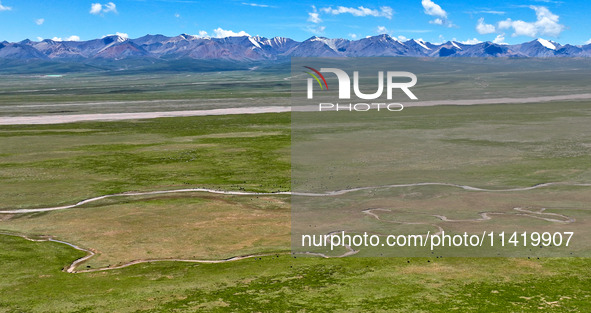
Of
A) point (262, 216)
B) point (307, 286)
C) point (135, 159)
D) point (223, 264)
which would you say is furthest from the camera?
point (135, 159)

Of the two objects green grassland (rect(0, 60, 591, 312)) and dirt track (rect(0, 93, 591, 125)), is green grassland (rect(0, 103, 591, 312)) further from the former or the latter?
dirt track (rect(0, 93, 591, 125))

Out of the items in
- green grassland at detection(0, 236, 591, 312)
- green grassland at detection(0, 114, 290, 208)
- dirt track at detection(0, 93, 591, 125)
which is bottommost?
green grassland at detection(0, 236, 591, 312)

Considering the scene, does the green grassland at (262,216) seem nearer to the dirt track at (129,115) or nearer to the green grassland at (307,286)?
the green grassland at (307,286)

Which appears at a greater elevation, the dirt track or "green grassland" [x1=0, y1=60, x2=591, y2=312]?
the dirt track

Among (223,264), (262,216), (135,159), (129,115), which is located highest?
(129,115)

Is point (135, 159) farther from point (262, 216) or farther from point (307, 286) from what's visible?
point (307, 286)

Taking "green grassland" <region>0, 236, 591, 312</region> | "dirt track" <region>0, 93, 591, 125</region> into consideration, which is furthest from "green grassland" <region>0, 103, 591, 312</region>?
"dirt track" <region>0, 93, 591, 125</region>

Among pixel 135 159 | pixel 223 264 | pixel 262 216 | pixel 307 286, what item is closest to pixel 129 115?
pixel 135 159

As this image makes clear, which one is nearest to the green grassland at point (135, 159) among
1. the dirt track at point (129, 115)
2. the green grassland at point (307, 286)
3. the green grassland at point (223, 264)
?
the green grassland at point (223, 264)

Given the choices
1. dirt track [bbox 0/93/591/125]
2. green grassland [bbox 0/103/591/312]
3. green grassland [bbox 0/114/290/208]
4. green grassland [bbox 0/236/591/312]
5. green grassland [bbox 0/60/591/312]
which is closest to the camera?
green grassland [bbox 0/236/591/312]

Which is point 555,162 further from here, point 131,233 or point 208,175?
point 131,233

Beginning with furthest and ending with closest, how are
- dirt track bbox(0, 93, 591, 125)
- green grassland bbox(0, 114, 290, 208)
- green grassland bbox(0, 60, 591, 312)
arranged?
1. dirt track bbox(0, 93, 591, 125)
2. green grassland bbox(0, 114, 290, 208)
3. green grassland bbox(0, 60, 591, 312)

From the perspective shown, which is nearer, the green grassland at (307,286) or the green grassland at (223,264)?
the green grassland at (307,286)
